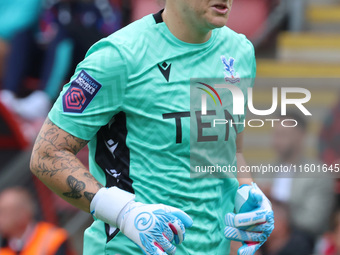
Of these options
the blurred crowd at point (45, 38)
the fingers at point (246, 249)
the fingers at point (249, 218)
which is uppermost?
the fingers at point (249, 218)

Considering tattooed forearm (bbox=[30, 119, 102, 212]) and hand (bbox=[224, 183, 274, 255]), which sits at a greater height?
tattooed forearm (bbox=[30, 119, 102, 212])

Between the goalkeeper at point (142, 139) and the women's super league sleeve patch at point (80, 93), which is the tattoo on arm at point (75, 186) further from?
the women's super league sleeve patch at point (80, 93)

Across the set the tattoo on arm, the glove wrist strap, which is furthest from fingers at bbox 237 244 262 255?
the tattoo on arm

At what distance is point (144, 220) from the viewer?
2469 mm

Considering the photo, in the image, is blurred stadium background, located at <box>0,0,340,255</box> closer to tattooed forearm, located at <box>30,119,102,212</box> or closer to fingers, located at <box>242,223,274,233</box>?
fingers, located at <box>242,223,274,233</box>

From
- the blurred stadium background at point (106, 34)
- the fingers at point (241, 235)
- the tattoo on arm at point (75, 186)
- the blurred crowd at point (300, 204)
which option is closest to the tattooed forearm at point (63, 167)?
the tattoo on arm at point (75, 186)

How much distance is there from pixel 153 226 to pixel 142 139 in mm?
391

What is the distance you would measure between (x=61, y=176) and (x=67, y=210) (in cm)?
373

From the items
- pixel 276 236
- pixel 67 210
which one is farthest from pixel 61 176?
pixel 67 210

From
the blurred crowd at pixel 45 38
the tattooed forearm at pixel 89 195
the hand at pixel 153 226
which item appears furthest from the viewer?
the blurred crowd at pixel 45 38

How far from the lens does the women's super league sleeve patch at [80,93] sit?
2.64 metres

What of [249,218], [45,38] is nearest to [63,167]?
[249,218]

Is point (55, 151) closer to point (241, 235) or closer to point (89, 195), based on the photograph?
point (89, 195)

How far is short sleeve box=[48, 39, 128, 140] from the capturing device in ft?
8.66
